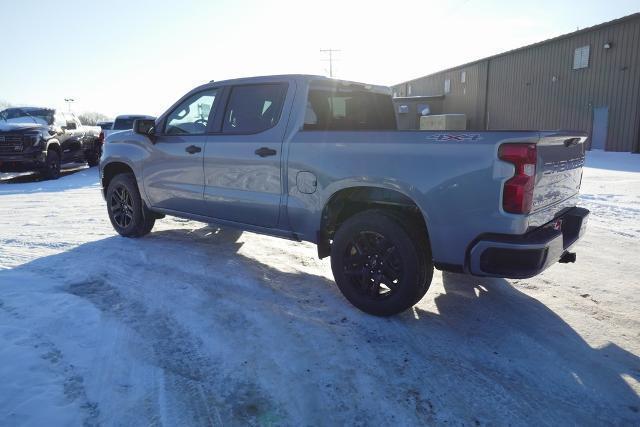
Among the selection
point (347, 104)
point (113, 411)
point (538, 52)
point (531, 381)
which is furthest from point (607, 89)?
point (113, 411)

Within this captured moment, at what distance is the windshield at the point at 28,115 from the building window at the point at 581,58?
22496 millimetres

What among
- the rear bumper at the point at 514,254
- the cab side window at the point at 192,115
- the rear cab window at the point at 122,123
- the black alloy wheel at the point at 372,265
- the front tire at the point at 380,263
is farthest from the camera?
the rear cab window at the point at 122,123

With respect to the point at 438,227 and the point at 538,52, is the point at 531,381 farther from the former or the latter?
the point at 538,52

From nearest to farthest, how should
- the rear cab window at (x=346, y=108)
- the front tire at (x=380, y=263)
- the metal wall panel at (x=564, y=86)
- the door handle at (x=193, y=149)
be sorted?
the front tire at (x=380, y=263) < the rear cab window at (x=346, y=108) < the door handle at (x=193, y=149) < the metal wall panel at (x=564, y=86)

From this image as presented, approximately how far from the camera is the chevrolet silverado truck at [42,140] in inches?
435

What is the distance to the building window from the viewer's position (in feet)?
68.5

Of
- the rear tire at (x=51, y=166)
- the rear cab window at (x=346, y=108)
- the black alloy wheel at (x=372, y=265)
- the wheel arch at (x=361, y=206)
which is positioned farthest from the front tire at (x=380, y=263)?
the rear tire at (x=51, y=166)

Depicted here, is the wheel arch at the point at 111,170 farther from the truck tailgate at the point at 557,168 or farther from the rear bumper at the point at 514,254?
the truck tailgate at the point at 557,168

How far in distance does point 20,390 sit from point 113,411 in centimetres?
59

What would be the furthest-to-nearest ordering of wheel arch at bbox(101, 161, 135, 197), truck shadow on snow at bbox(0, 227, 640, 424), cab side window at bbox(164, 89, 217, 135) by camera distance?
wheel arch at bbox(101, 161, 135, 197) → cab side window at bbox(164, 89, 217, 135) → truck shadow on snow at bbox(0, 227, 640, 424)

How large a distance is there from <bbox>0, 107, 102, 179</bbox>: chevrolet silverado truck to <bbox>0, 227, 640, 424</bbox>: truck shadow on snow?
8.38 m

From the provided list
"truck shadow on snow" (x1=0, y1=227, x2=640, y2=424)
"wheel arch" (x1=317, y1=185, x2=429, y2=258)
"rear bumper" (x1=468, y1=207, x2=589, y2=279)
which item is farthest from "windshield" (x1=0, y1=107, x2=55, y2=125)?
"rear bumper" (x1=468, y1=207, x2=589, y2=279)

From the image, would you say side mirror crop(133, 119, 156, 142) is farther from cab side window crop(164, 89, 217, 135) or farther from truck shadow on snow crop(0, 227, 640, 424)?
truck shadow on snow crop(0, 227, 640, 424)

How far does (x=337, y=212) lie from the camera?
3732 mm
